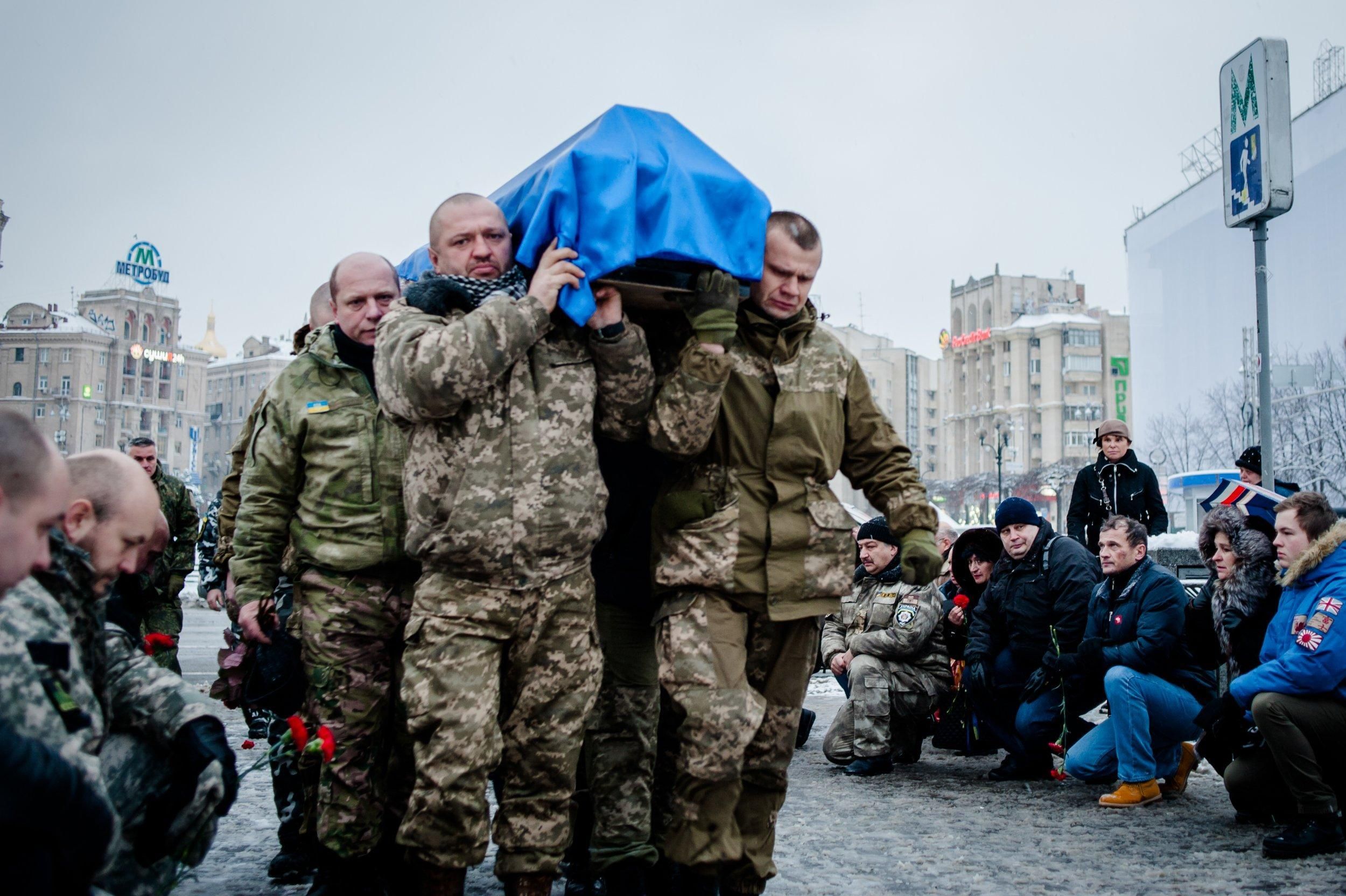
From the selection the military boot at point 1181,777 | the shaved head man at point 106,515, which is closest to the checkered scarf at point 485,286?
the shaved head man at point 106,515

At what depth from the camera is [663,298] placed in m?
3.91

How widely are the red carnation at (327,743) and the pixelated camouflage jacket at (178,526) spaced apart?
353cm

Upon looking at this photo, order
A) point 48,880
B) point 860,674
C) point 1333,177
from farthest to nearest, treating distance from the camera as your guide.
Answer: point 1333,177 < point 860,674 < point 48,880

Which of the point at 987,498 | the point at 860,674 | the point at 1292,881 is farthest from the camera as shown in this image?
the point at 987,498

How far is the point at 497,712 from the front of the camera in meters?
3.47

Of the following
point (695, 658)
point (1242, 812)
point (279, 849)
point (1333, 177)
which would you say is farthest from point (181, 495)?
point (1333, 177)

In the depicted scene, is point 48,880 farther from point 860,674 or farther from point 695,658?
point 860,674

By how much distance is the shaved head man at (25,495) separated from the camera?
2.21 metres

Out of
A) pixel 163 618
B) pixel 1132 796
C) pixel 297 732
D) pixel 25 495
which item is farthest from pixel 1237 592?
pixel 163 618

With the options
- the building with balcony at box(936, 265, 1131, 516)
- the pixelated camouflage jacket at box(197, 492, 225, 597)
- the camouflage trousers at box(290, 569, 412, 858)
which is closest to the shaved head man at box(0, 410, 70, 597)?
the camouflage trousers at box(290, 569, 412, 858)

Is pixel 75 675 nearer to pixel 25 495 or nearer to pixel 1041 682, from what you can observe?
pixel 25 495

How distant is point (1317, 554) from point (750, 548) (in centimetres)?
287

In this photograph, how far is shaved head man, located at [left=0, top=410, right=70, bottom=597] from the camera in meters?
2.21

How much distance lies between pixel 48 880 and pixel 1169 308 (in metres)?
63.0
